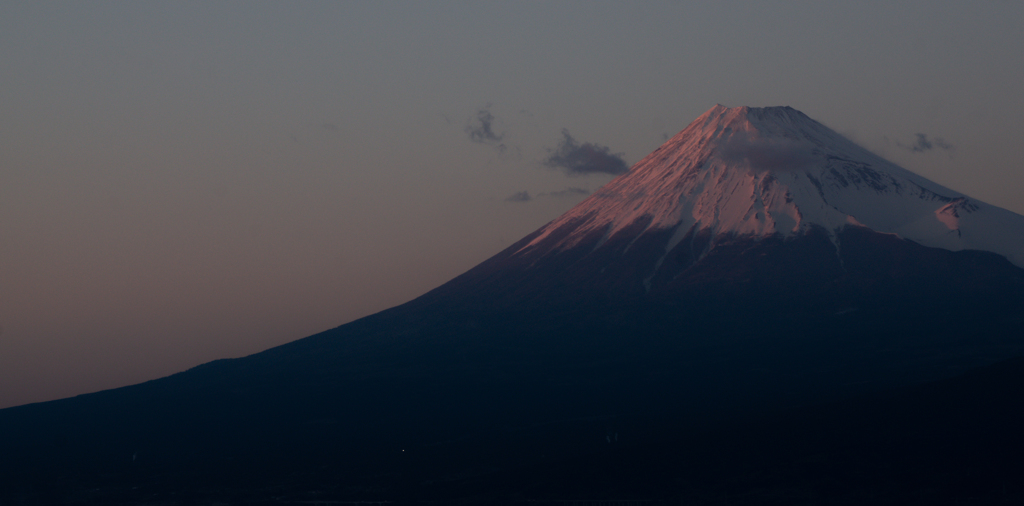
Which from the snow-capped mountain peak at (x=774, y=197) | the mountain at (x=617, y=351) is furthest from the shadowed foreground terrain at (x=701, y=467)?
the snow-capped mountain peak at (x=774, y=197)

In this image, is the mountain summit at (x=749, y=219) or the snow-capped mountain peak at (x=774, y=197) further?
the snow-capped mountain peak at (x=774, y=197)

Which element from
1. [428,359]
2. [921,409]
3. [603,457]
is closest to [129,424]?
[428,359]

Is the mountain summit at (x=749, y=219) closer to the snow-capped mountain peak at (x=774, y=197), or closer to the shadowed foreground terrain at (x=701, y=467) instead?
the snow-capped mountain peak at (x=774, y=197)

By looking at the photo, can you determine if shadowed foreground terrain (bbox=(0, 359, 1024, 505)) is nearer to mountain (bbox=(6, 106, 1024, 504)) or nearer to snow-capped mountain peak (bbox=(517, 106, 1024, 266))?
mountain (bbox=(6, 106, 1024, 504))

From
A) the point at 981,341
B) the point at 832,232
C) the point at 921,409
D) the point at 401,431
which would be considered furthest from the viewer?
the point at 832,232

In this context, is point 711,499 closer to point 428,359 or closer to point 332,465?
point 332,465

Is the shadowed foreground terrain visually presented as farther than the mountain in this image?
No

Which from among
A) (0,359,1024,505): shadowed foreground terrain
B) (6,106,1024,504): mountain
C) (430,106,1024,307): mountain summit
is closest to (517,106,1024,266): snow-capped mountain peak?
(430,106,1024,307): mountain summit

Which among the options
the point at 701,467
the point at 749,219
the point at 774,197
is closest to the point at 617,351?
the point at 749,219

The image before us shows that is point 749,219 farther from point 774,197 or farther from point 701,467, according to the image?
point 701,467
